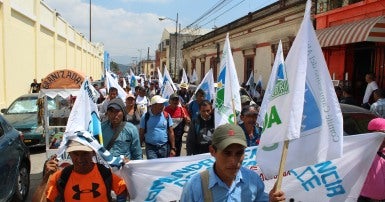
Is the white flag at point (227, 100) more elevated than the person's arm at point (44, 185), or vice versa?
the white flag at point (227, 100)

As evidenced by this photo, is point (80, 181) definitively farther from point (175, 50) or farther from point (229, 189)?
point (175, 50)

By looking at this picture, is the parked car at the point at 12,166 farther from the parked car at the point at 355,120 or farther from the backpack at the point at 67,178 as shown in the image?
the parked car at the point at 355,120

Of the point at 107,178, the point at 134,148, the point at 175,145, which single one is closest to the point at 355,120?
the point at 175,145

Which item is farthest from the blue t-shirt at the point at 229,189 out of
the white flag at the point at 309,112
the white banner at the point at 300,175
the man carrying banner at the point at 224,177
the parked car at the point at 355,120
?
the parked car at the point at 355,120

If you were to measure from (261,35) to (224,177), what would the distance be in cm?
2208

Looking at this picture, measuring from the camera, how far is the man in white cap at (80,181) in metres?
3.37

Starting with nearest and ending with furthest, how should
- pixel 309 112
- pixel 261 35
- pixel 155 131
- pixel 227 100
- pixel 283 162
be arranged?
pixel 283 162 → pixel 309 112 → pixel 227 100 → pixel 155 131 → pixel 261 35

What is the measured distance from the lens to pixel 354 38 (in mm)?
13016

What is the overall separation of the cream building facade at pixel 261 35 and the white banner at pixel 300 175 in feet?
48.9

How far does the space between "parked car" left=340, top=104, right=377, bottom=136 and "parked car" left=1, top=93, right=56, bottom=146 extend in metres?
7.82

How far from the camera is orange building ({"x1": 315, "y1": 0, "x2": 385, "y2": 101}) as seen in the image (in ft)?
42.5

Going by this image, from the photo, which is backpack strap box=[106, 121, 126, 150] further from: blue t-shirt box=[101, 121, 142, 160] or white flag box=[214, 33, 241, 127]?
white flag box=[214, 33, 241, 127]

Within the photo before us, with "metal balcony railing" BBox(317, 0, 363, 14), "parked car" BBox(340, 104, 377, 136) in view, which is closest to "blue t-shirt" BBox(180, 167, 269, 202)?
"parked car" BBox(340, 104, 377, 136)

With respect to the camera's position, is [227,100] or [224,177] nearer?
[224,177]
